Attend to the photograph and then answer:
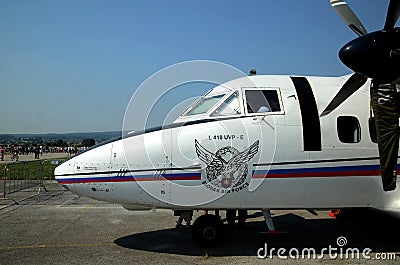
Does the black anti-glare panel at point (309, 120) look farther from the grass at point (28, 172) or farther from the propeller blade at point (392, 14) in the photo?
the grass at point (28, 172)

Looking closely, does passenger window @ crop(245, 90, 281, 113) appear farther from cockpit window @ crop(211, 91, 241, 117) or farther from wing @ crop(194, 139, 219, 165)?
wing @ crop(194, 139, 219, 165)

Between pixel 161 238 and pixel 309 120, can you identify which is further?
pixel 161 238

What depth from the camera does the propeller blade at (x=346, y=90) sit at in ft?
28.2

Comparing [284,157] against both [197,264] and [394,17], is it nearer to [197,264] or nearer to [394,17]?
[197,264]

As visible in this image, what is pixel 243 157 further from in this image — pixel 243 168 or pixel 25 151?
pixel 25 151

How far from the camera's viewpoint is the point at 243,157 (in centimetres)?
894

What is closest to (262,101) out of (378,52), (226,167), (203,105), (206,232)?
(203,105)

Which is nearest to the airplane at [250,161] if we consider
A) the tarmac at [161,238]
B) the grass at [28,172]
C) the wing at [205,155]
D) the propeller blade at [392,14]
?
the wing at [205,155]

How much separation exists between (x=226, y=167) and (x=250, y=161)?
22.0 inches

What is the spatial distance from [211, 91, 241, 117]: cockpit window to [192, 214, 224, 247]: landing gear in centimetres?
257

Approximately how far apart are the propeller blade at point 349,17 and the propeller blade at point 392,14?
3.29ft

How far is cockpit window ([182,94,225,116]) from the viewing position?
9.47 metres

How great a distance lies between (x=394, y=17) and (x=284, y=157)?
3.57 m

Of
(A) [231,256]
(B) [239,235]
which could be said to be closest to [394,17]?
(A) [231,256]
